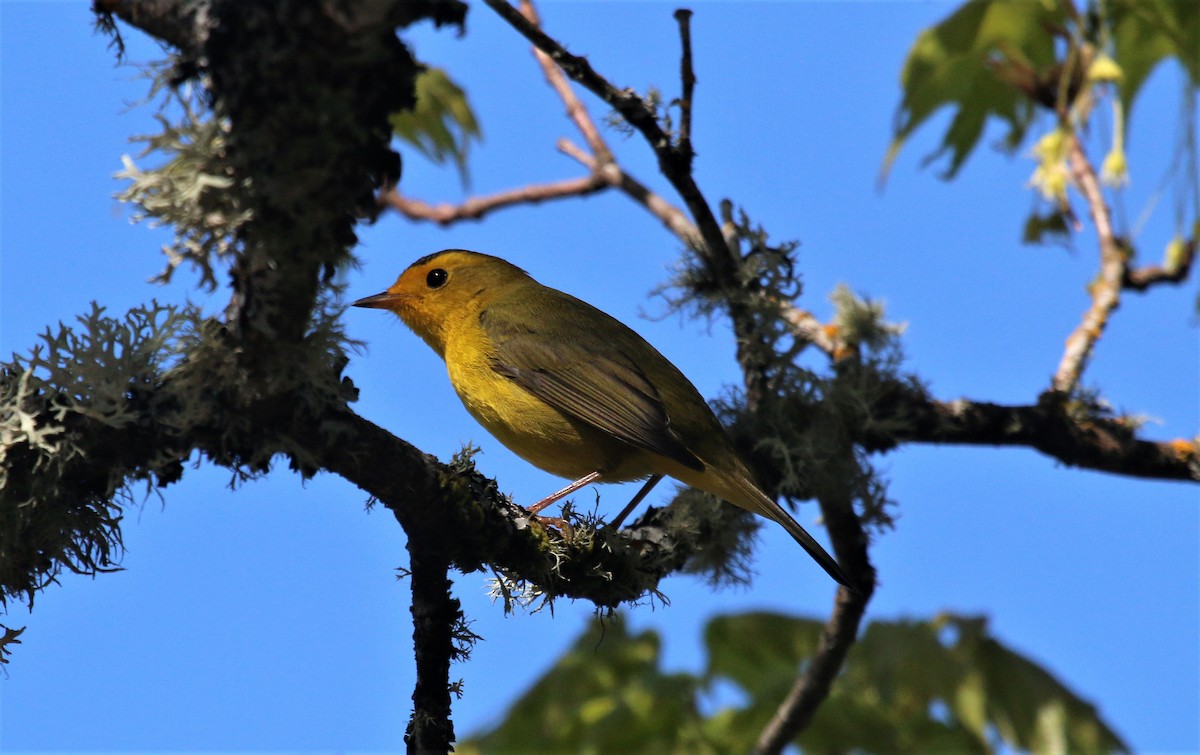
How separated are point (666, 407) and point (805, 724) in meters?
1.54

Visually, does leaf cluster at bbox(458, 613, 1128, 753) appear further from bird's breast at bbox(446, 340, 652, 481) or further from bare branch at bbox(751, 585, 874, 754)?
bird's breast at bbox(446, 340, 652, 481)

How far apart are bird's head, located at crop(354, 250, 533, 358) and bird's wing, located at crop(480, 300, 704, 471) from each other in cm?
25

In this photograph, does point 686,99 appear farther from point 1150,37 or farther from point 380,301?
point 1150,37

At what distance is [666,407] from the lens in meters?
4.82

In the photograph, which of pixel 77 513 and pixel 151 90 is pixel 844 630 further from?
pixel 151 90

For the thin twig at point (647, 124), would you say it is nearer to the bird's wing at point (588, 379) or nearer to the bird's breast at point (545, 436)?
the bird's wing at point (588, 379)

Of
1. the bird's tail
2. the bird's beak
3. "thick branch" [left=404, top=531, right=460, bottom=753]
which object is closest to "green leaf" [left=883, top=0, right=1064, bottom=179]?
the bird's tail

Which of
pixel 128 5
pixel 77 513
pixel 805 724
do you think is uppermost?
pixel 128 5

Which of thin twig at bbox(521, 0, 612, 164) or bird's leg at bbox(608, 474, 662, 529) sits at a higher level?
thin twig at bbox(521, 0, 612, 164)

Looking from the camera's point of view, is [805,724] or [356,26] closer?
[356,26]

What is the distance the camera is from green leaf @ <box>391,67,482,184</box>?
607 cm

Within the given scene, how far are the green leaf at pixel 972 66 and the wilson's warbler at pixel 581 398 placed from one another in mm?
1688

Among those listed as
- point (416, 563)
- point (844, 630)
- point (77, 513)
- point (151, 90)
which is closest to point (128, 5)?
point (151, 90)

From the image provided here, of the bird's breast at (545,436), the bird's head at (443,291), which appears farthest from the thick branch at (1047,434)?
the bird's head at (443,291)
